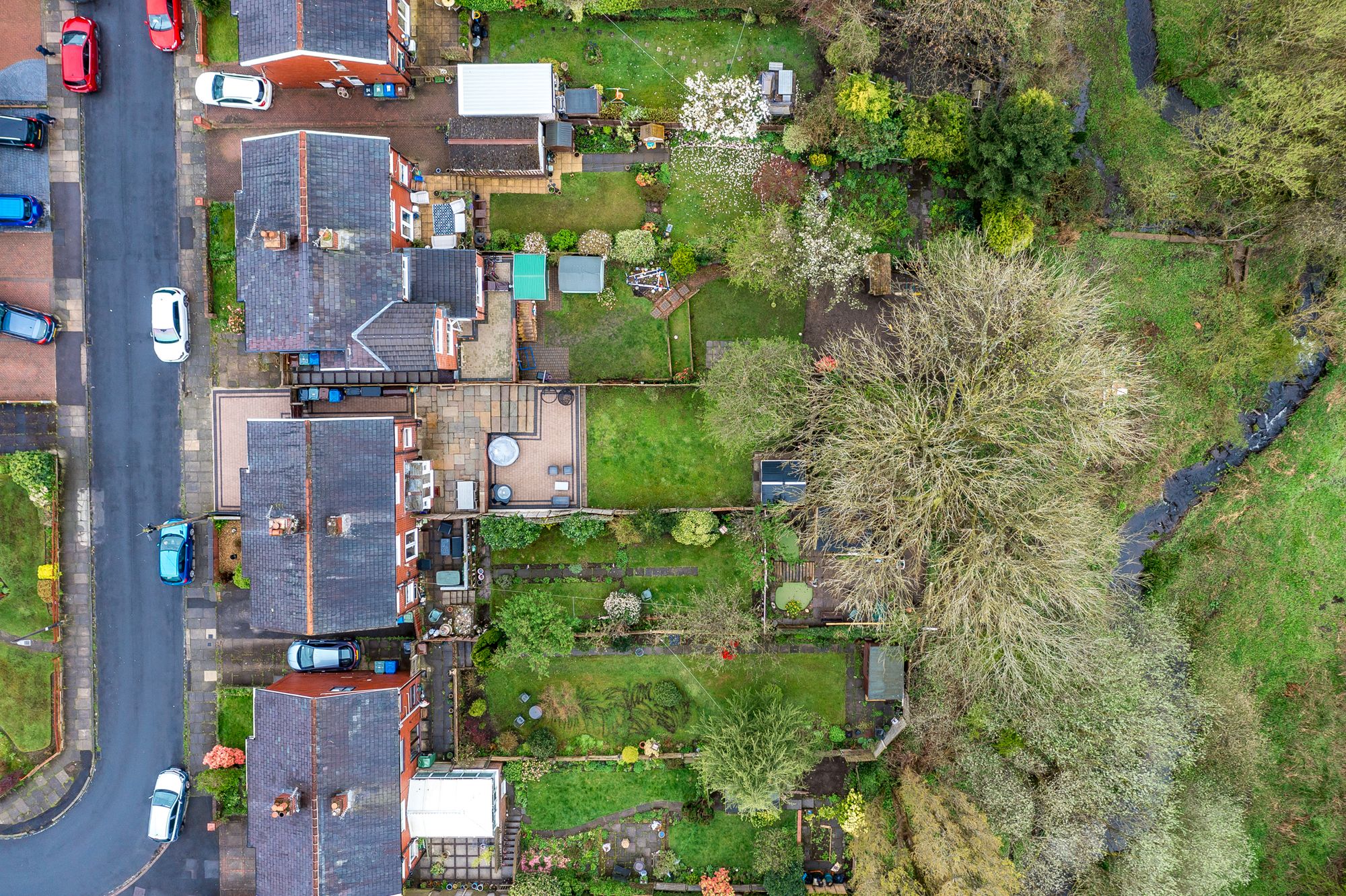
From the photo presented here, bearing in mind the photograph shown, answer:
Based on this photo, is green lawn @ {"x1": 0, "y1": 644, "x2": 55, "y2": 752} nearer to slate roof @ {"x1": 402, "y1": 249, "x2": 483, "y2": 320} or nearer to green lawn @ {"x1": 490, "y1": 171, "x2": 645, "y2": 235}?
slate roof @ {"x1": 402, "y1": 249, "x2": 483, "y2": 320}

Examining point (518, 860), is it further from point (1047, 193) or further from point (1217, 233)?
point (1217, 233)

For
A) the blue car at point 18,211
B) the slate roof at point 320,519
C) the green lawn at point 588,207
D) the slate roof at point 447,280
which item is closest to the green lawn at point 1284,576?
the green lawn at point 588,207

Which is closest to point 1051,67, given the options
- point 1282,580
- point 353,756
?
point 1282,580

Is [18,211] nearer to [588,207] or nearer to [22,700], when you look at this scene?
[22,700]

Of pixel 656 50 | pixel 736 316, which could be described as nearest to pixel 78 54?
pixel 656 50

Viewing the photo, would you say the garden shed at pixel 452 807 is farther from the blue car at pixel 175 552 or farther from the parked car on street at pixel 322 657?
the blue car at pixel 175 552

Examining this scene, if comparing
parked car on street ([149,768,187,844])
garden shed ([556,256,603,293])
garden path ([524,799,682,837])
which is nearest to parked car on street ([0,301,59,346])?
parked car on street ([149,768,187,844])
